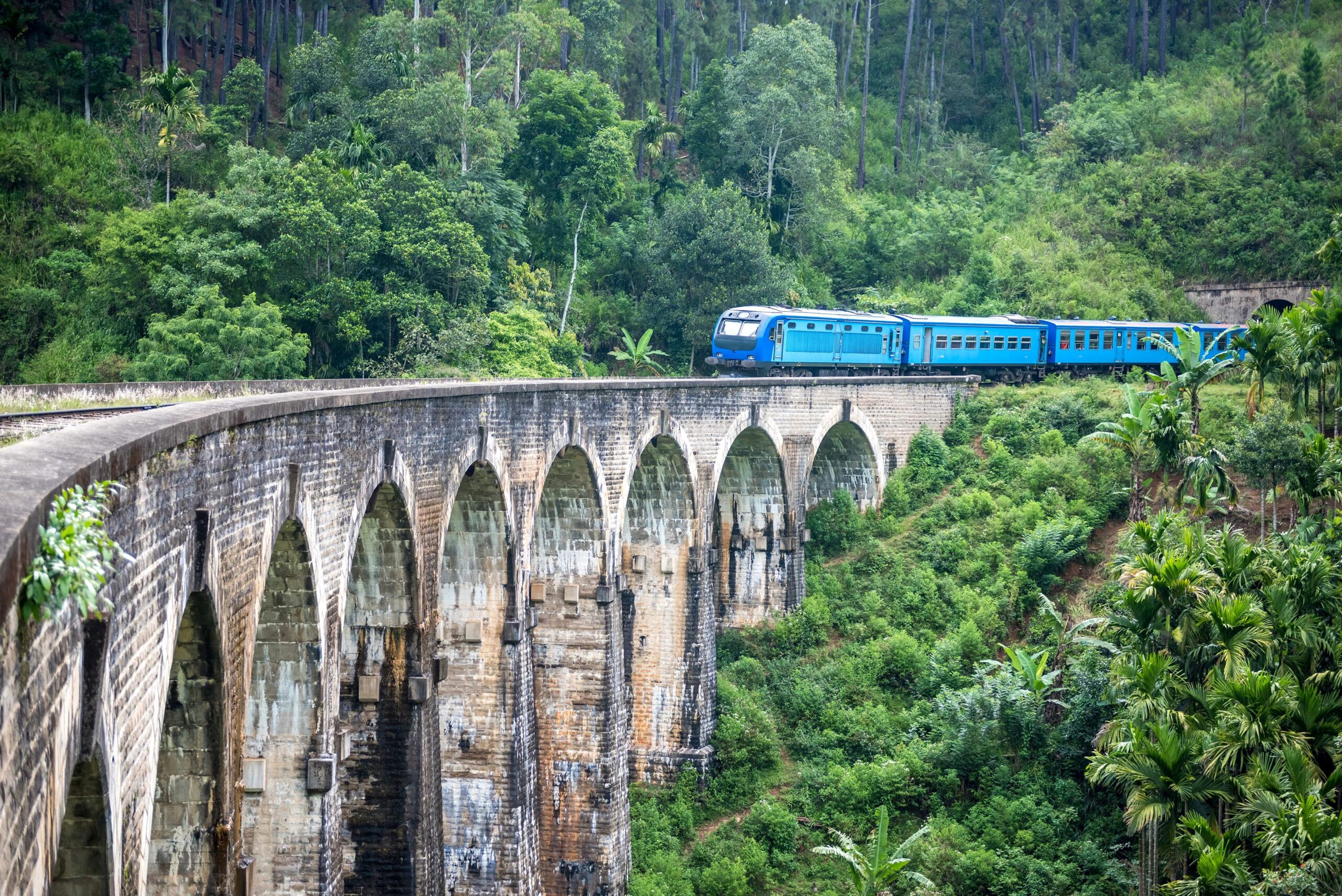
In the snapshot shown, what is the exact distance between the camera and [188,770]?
10188mm

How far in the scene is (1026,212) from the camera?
54.3 m

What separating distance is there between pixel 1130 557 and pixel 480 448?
12.4 meters

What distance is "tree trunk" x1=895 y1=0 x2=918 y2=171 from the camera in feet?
210

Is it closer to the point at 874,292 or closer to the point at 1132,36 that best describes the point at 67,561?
the point at 874,292

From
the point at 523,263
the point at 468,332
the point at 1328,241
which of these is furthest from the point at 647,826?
the point at 523,263

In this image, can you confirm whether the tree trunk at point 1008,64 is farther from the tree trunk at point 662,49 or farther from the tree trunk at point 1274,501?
the tree trunk at point 1274,501

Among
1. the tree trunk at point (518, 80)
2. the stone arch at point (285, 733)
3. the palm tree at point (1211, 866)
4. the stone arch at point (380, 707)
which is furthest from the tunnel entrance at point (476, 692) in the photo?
the tree trunk at point (518, 80)

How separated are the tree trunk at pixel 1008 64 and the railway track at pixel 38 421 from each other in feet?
189

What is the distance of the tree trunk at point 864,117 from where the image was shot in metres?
61.5

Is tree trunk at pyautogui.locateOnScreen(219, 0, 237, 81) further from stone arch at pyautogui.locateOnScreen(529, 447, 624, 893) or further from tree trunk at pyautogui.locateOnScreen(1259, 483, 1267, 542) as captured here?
tree trunk at pyautogui.locateOnScreen(1259, 483, 1267, 542)

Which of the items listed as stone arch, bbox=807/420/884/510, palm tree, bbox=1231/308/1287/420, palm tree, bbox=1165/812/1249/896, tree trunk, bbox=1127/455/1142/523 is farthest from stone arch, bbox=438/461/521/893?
stone arch, bbox=807/420/884/510

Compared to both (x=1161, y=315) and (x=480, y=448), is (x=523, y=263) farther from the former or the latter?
(x=480, y=448)

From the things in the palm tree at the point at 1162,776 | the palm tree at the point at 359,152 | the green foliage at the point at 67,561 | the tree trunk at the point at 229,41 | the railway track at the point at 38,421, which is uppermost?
the tree trunk at the point at 229,41

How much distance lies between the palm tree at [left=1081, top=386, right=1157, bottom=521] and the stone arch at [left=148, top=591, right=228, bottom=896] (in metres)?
21.5
